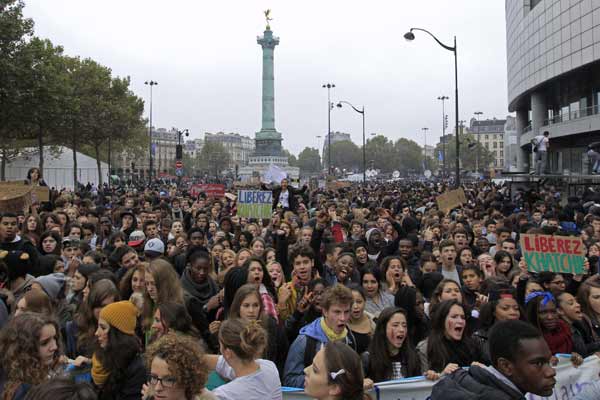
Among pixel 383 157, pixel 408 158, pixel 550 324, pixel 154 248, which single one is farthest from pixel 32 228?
pixel 408 158

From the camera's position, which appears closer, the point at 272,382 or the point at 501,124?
the point at 272,382

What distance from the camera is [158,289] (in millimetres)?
5133

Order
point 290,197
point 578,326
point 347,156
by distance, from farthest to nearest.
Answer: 1. point 347,156
2. point 290,197
3. point 578,326

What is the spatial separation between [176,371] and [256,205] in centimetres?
941

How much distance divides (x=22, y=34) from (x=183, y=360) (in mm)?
28002

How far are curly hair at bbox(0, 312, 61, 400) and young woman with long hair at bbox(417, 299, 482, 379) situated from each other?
268 centimetres

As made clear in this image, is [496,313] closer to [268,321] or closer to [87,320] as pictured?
[268,321]

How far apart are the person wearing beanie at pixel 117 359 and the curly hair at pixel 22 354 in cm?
30

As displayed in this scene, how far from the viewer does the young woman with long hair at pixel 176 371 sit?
3227mm

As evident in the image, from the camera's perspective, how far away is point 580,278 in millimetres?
7195

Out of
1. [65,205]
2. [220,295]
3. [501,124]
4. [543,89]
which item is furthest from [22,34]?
[501,124]

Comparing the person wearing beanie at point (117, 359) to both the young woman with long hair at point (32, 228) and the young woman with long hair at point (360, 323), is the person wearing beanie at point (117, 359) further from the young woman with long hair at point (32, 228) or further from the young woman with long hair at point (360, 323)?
the young woman with long hair at point (32, 228)

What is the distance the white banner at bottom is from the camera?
4539mm

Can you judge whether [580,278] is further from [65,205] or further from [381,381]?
[65,205]
